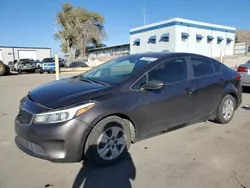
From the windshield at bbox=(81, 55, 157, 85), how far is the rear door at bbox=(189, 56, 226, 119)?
96cm

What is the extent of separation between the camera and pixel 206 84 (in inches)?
175

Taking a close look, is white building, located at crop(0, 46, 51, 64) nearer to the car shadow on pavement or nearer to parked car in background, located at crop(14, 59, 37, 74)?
parked car in background, located at crop(14, 59, 37, 74)

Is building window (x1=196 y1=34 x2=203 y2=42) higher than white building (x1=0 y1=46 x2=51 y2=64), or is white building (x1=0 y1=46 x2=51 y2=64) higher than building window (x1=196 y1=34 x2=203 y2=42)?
building window (x1=196 y1=34 x2=203 y2=42)

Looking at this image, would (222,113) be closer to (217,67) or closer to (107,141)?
(217,67)

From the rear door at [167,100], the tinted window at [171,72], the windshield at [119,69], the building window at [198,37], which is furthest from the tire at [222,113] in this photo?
the building window at [198,37]

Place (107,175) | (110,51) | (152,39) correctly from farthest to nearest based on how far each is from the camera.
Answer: (110,51)
(152,39)
(107,175)

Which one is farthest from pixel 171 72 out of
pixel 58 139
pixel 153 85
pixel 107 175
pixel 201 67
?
pixel 58 139

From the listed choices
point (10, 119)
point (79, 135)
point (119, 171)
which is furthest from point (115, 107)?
point (10, 119)

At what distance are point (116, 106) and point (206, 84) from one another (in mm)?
2102

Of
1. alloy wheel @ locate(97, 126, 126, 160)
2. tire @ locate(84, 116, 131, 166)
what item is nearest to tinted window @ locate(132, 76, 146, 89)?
tire @ locate(84, 116, 131, 166)

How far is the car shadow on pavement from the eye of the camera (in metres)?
2.83

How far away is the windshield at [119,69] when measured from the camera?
374cm

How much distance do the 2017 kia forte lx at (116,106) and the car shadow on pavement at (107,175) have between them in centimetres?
12

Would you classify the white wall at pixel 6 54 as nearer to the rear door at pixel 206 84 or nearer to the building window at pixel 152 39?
the building window at pixel 152 39
